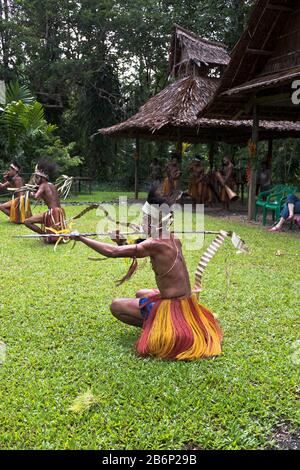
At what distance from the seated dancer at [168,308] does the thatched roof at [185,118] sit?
343 inches

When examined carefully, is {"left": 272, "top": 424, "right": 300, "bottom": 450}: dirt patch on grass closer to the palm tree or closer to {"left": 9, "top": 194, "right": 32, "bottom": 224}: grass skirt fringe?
{"left": 9, "top": 194, "right": 32, "bottom": 224}: grass skirt fringe

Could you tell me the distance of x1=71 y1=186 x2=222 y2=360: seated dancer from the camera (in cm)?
296

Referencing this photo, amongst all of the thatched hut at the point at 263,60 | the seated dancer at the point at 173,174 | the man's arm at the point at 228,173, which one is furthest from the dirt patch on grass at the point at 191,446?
the seated dancer at the point at 173,174

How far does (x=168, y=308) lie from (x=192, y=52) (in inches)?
501

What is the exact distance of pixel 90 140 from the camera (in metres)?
21.3

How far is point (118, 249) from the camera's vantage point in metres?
2.87

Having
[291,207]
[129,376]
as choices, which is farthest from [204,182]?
[129,376]

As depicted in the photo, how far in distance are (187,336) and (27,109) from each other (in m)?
11.8

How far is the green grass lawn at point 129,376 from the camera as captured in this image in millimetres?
2211

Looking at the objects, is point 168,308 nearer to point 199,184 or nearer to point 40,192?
point 40,192

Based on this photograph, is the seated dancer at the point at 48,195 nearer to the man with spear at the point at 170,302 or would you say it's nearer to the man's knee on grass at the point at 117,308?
the man's knee on grass at the point at 117,308

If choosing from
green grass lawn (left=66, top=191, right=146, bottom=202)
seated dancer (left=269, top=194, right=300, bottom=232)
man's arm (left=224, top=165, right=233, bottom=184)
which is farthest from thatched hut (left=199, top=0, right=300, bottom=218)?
green grass lawn (left=66, top=191, right=146, bottom=202)
